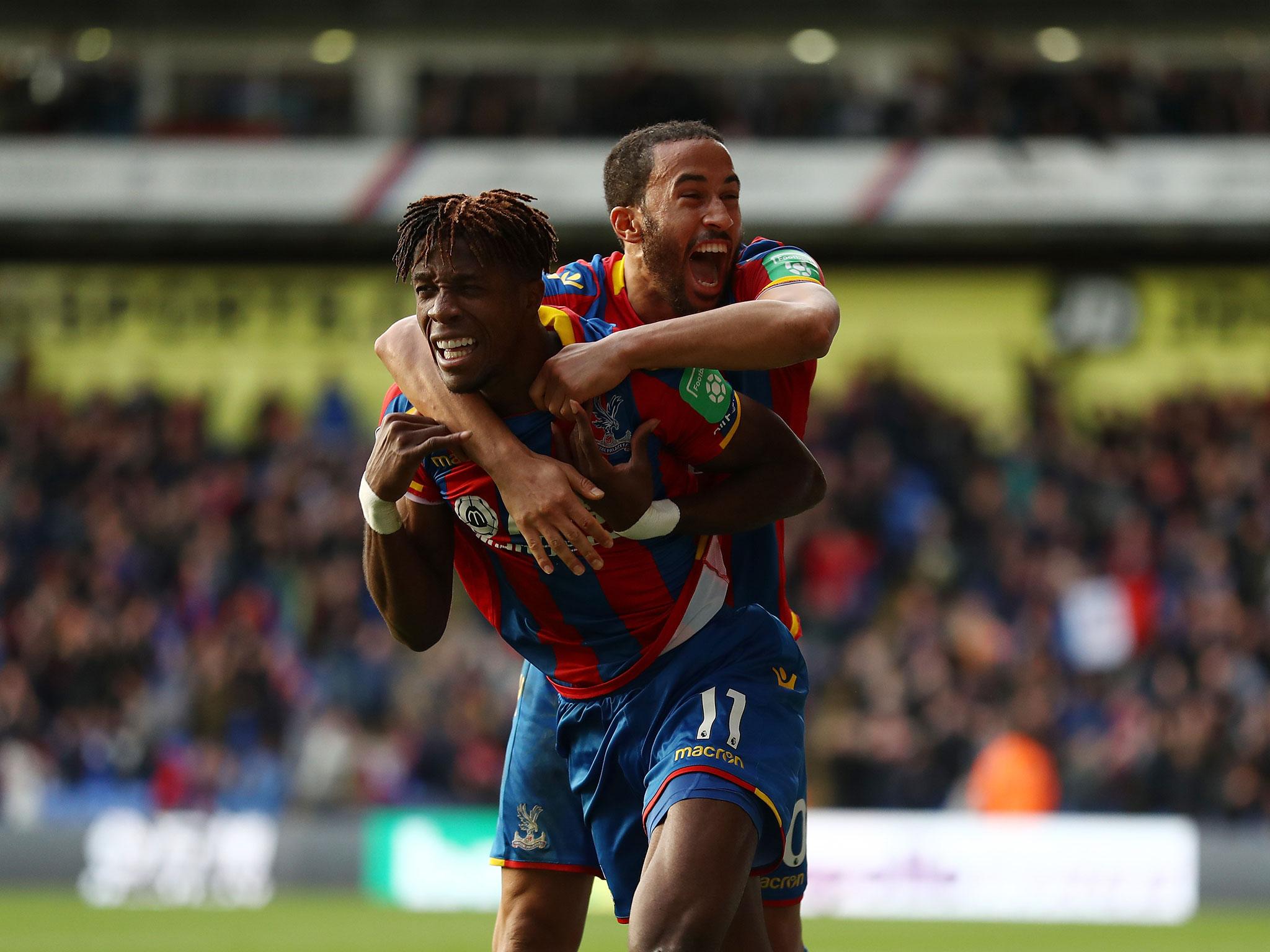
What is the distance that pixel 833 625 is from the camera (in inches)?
638

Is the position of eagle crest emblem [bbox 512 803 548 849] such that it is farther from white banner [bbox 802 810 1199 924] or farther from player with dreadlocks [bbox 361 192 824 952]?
white banner [bbox 802 810 1199 924]

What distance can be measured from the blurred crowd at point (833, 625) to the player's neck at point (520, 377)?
1053cm

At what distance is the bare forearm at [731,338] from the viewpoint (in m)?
4.15

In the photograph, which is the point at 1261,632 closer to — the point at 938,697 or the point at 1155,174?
the point at 938,697

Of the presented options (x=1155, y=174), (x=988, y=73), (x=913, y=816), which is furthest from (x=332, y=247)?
(x=913, y=816)

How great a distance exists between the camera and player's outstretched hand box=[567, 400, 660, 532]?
13.5 feet

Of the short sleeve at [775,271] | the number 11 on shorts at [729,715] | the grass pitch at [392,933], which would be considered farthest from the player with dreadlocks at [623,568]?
the grass pitch at [392,933]

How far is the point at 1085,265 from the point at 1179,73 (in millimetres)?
2338

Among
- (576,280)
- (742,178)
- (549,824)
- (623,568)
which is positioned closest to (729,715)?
(623,568)

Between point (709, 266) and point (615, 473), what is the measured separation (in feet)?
2.65

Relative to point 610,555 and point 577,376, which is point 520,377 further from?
point 610,555

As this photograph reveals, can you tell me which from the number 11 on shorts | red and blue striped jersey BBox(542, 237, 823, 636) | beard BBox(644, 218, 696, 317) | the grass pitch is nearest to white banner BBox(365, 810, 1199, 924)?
the grass pitch

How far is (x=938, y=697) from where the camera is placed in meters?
14.6

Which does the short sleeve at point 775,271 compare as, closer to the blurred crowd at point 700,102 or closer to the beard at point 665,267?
the beard at point 665,267
